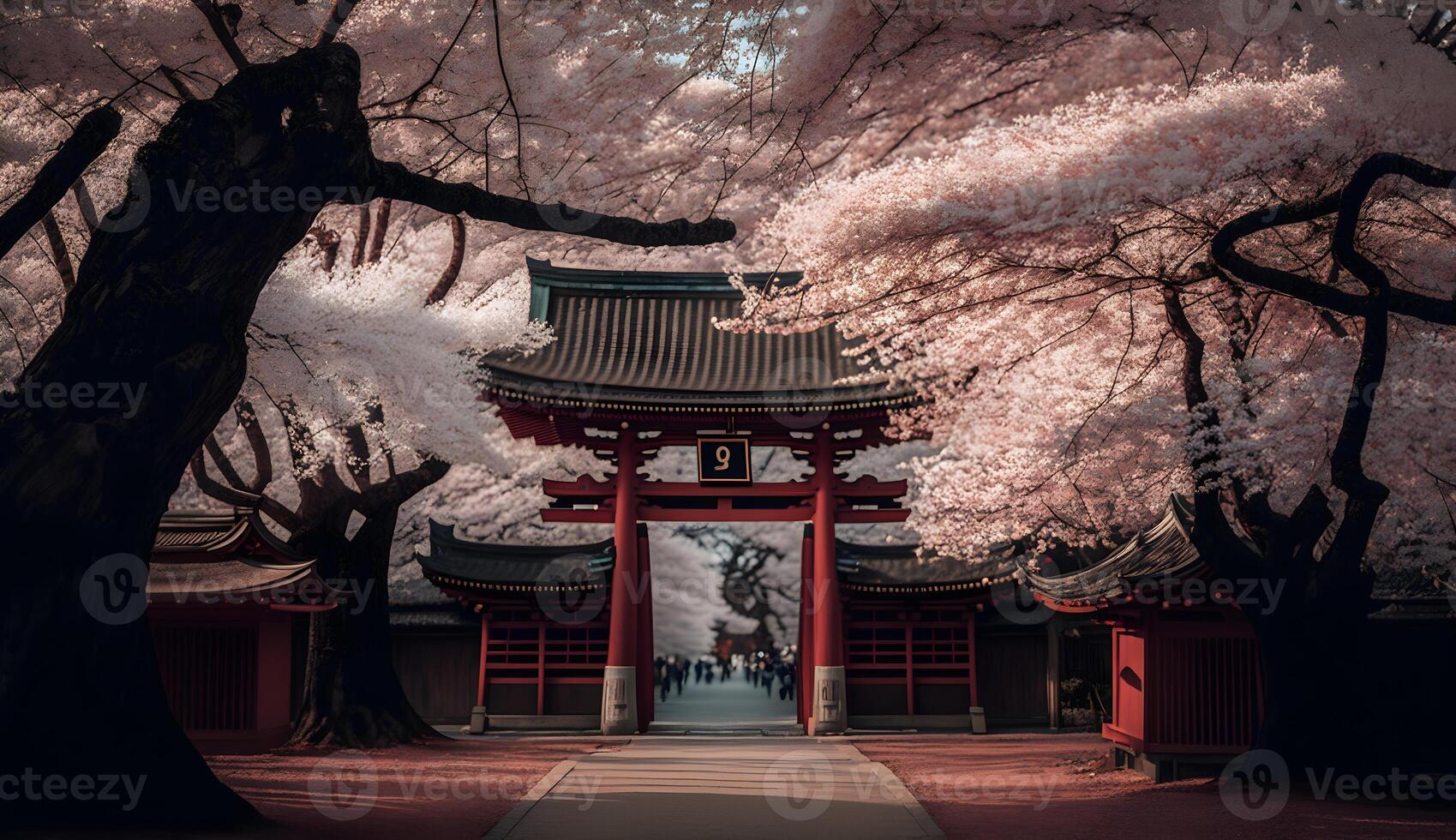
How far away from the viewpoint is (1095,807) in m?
12.1

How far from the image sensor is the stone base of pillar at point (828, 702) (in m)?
21.5

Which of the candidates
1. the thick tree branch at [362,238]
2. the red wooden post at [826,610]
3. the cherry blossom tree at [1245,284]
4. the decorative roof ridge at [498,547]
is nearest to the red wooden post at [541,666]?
the decorative roof ridge at [498,547]

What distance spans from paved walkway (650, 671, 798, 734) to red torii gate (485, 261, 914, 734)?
2093 millimetres

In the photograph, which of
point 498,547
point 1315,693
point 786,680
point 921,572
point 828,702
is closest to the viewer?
point 1315,693

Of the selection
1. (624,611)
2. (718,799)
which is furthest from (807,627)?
(718,799)

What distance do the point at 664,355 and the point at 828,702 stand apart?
6.46m

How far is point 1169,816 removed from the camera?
36.8 ft

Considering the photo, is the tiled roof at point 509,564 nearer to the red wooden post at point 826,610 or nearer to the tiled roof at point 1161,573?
the red wooden post at point 826,610

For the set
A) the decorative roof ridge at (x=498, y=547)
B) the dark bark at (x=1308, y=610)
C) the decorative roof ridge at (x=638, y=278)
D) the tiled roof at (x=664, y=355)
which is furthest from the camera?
the decorative roof ridge at (x=498, y=547)

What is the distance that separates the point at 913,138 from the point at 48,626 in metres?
18.5

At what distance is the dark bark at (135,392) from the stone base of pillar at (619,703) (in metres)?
12.4

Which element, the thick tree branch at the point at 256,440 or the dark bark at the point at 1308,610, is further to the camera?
the thick tree branch at the point at 256,440

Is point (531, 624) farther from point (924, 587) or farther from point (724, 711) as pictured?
point (724, 711)

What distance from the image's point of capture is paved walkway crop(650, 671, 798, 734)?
976 inches
